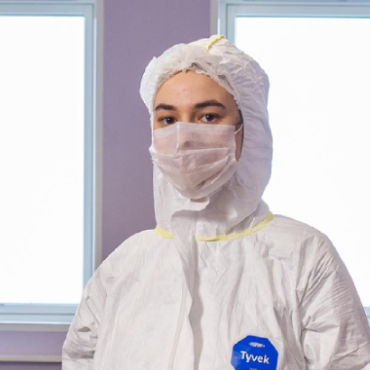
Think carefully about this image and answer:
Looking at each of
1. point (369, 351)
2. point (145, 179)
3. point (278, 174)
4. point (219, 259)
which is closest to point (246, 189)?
point (219, 259)

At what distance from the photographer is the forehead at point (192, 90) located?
1200 millimetres

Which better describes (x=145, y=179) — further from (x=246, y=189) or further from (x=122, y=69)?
(x=246, y=189)

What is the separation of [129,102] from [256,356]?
1234 mm

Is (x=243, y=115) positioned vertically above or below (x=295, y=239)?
above

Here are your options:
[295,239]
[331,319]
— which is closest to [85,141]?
[295,239]

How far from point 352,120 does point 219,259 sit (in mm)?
1373

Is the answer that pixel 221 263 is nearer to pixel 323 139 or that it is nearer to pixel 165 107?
pixel 165 107

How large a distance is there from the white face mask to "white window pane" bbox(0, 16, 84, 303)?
1310 mm

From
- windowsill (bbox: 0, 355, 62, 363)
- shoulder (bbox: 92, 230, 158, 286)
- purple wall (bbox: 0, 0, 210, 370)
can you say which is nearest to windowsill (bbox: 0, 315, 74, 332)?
windowsill (bbox: 0, 355, 62, 363)

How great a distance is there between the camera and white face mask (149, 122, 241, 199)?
119 centimetres

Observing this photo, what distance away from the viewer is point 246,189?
4.17 feet

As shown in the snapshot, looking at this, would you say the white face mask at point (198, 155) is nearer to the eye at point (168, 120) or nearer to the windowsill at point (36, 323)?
the eye at point (168, 120)

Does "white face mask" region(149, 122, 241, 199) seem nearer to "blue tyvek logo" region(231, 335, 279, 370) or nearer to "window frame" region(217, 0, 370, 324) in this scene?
"blue tyvek logo" region(231, 335, 279, 370)

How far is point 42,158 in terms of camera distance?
247cm
